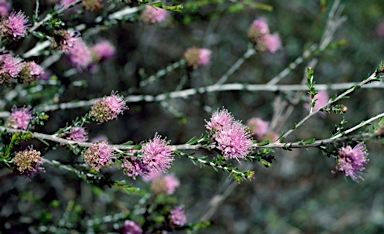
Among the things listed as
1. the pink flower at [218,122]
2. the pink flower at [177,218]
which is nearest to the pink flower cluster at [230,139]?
the pink flower at [218,122]

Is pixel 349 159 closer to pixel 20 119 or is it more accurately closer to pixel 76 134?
pixel 76 134

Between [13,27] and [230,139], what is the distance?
101cm

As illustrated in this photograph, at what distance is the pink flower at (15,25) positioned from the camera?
1.81 m

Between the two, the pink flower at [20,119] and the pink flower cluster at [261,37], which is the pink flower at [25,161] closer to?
the pink flower at [20,119]

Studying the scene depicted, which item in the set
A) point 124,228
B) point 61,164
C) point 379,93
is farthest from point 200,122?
point 61,164

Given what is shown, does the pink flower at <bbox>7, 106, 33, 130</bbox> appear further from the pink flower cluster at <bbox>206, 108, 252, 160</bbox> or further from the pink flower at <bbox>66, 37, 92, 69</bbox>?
the pink flower cluster at <bbox>206, 108, 252, 160</bbox>

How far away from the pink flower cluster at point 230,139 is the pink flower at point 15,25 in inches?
35.0

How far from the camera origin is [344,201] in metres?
5.45

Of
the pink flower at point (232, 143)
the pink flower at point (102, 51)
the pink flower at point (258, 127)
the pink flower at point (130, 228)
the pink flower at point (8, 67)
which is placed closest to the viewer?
the pink flower at point (232, 143)

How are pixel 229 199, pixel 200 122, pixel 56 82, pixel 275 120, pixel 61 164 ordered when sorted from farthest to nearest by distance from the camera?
1. pixel 200 122
2. pixel 229 199
3. pixel 275 120
4. pixel 56 82
5. pixel 61 164

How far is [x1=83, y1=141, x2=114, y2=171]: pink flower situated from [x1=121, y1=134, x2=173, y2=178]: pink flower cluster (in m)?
0.08

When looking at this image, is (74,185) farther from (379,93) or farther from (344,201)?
(379,93)

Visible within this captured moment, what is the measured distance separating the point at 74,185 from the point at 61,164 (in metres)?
2.74

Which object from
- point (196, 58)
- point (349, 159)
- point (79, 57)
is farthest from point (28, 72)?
point (349, 159)
